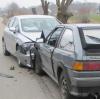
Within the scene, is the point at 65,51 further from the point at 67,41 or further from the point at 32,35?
the point at 32,35

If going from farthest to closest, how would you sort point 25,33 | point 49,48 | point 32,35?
point 25,33 < point 32,35 < point 49,48

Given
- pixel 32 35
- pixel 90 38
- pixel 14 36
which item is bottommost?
pixel 14 36

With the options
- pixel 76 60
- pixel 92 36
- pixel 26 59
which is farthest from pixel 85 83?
pixel 26 59

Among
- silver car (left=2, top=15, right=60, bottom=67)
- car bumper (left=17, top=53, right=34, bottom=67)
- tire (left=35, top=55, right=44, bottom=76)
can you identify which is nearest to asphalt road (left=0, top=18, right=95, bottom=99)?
tire (left=35, top=55, right=44, bottom=76)

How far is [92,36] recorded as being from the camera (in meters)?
6.79

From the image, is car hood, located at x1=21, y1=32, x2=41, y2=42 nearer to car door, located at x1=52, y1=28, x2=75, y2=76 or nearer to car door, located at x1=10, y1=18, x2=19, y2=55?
car door, located at x1=10, y1=18, x2=19, y2=55

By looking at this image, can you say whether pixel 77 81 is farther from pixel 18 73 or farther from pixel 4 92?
pixel 18 73

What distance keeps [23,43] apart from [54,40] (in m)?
3.12

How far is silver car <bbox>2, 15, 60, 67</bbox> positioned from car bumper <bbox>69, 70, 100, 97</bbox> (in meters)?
4.32

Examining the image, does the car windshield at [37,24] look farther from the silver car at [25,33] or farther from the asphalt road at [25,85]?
the asphalt road at [25,85]

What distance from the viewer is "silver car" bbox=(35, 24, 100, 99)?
20.0 feet

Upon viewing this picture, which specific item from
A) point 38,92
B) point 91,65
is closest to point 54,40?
point 38,92

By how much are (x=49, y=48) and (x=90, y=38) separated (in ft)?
4.95

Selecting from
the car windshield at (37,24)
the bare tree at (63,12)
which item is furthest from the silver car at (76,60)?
the bare tree at (63,12)
